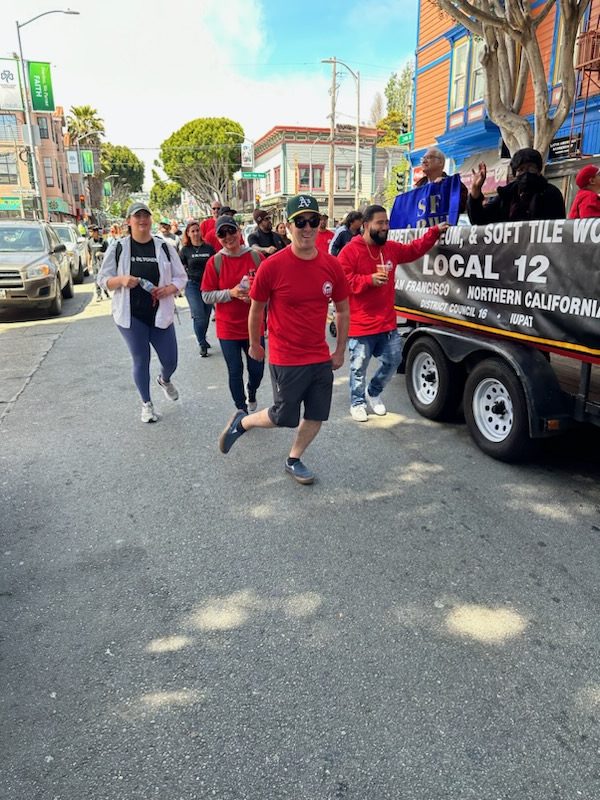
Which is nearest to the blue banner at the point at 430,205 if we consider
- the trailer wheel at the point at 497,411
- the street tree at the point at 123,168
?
the trailer wheel at the point at 497,411

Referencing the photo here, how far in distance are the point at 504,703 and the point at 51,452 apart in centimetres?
404

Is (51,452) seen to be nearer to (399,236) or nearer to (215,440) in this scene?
(215,440)

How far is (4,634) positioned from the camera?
276 cm

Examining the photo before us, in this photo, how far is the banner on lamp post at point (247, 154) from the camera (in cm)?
4984

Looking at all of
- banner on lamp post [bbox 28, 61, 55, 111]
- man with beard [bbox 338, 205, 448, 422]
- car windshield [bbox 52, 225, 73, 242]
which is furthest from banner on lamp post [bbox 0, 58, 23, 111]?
man with beard [bbox 338, 205, 448, 422]

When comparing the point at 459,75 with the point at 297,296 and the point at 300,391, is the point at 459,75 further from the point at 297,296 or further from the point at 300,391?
the point at 300,391

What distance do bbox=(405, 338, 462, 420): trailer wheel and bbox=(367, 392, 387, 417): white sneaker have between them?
0.31 meters

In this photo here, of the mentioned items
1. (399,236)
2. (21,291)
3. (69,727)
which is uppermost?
(399,236)

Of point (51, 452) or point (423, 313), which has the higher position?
point (423, 313)

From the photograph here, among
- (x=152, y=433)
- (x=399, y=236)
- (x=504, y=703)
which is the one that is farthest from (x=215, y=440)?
(x=504, y=703)

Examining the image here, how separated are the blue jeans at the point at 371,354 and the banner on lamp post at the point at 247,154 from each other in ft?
161

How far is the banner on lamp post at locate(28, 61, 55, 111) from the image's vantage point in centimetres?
3281

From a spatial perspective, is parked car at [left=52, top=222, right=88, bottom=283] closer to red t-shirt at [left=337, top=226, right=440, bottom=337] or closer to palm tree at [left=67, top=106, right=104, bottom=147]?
red t-shirt at [left=337, top=226, right=440, bottom=337]

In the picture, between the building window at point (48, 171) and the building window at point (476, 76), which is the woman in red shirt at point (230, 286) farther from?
the building window at point (48, 171)
